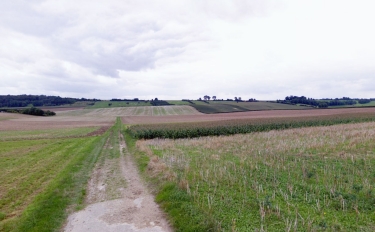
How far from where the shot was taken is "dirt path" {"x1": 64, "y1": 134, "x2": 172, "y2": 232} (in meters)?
7.46

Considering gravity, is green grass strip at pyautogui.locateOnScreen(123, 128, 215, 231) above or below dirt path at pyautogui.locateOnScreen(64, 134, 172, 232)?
above

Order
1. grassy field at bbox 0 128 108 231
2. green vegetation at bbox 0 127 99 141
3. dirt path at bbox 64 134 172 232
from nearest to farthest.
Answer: dirt path at bbox 64 134 172 232 < grassy field at bbox 0 128 108 231 < green vegetation at bbox 0 127 99 141

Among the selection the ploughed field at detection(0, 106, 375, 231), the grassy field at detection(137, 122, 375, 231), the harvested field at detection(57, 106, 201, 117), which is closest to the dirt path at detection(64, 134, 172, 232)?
the ploughed field at detection(0, 106, 375, 231)

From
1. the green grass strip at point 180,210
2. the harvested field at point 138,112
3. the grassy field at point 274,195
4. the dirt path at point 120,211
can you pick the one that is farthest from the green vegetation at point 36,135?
the harvested field at point 138,112

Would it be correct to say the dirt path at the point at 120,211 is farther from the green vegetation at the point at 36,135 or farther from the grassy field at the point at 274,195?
the green vegetation at the point at 36,135

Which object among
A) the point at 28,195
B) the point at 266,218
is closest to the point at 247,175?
the point at 266,218

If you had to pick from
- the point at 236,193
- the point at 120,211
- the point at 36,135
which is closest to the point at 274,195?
the point at 236,193

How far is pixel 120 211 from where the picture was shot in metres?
8.70

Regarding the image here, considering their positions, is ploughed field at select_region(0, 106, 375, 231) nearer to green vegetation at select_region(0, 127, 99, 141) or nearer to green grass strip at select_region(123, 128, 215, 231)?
green grass strip at select_region(123, 128, 215, 231)

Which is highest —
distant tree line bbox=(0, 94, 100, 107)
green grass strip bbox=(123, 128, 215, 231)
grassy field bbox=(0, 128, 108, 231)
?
distant tree line bbox=(0, 94, 100, 107)

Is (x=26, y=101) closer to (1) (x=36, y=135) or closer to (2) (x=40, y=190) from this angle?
(1) (x=36, y=135)

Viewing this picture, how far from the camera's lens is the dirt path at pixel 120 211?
24.5ft

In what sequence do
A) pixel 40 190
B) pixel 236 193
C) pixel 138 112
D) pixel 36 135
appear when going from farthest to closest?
1. pixel 138 112
2. pixel 36 135
3. pixel 40 190
4. pixel 236 193

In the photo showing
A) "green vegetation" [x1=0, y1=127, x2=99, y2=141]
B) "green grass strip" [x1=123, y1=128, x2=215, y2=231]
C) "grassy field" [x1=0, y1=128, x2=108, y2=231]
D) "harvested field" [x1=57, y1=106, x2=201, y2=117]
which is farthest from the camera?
"harvested field" [x1=57, y1=106, x2=201, y2=117]
